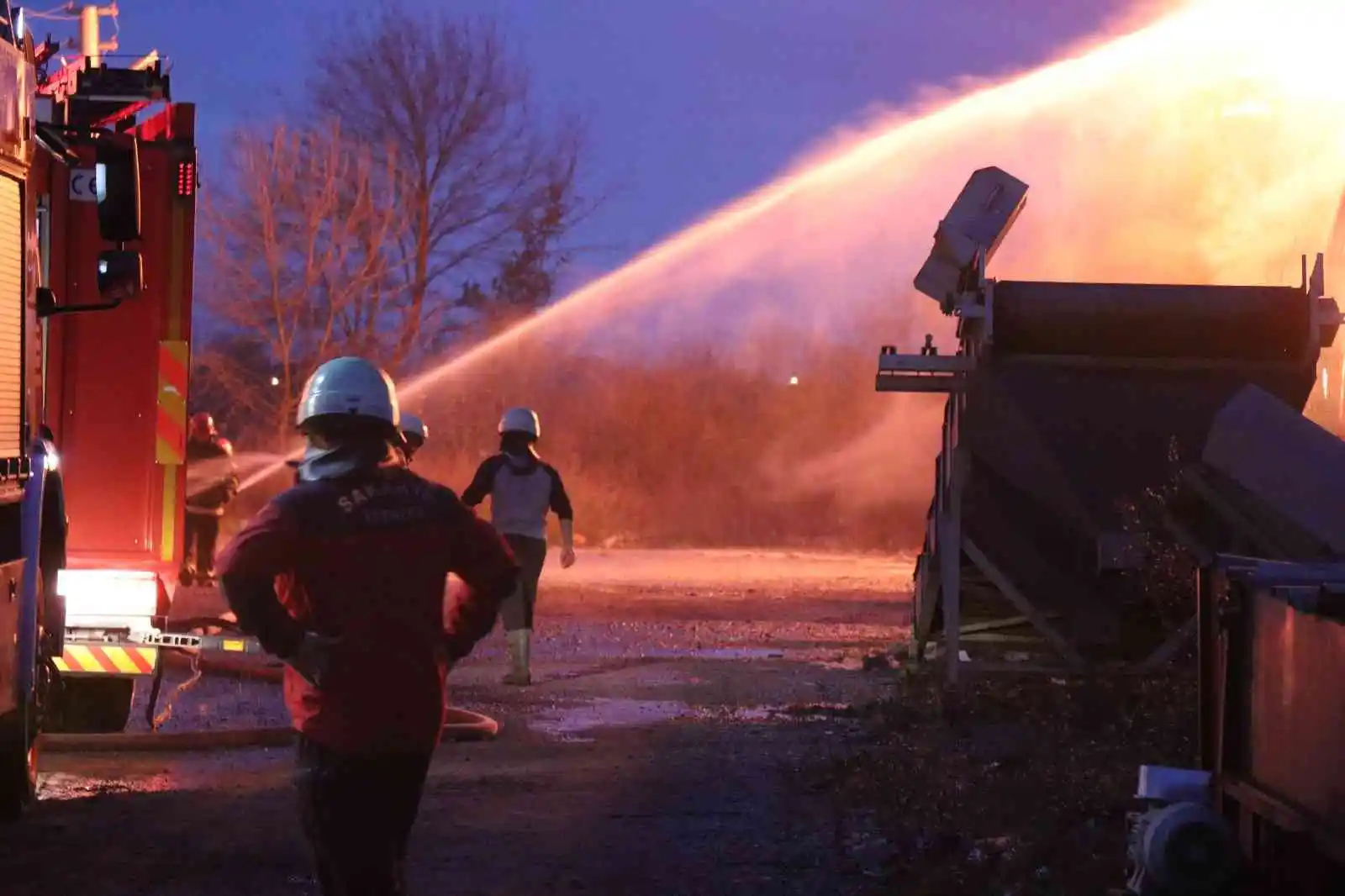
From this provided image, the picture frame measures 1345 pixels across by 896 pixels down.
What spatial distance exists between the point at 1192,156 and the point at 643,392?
665 inches

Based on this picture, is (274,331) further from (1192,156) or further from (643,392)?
(1192,156)

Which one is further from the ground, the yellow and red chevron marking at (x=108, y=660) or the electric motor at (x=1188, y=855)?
the electric motor at (x=1188, y=855)

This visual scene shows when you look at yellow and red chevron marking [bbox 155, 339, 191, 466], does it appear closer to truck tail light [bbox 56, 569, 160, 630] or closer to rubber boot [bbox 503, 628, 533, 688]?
truck tail light [bbox 56, 569, 160, 630]

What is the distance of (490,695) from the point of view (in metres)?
11.1

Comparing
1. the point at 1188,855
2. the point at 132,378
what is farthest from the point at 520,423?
the point at 1188,855

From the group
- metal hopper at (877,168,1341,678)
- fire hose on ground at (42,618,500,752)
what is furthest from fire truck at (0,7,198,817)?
metal hopper at (877,168,1341,678)

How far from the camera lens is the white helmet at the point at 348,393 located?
4.27 meters

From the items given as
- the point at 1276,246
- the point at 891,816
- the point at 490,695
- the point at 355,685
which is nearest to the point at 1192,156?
the point at 1276,246

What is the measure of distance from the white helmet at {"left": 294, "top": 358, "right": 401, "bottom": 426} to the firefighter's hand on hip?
20.4 inches

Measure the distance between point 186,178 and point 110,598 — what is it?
206cm

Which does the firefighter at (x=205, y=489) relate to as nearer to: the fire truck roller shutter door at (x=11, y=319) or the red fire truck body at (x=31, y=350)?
the red fire truck body at (x=31, y=350)

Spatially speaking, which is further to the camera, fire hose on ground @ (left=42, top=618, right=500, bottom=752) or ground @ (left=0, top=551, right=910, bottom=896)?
fire hose on ground @ (left=42, top=618, right=500, bottom=752)

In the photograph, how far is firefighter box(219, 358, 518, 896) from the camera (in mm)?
4141

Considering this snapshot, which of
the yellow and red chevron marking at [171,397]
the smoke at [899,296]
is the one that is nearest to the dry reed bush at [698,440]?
the smoke at [899,296]
